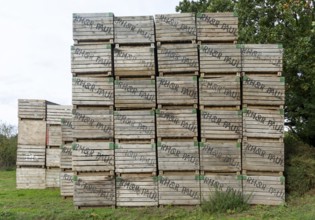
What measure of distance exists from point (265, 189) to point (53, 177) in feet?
26.8

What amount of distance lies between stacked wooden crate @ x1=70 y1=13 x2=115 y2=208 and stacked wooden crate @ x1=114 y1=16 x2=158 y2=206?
21 cm

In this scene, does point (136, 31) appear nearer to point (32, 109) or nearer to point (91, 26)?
point (91, 26)

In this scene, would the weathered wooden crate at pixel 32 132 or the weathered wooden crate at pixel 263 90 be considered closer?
the weathered wooden crate at pixel 263 90

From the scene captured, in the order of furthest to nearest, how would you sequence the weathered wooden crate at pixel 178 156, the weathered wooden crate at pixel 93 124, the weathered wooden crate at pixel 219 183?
the weathered wooden crate at pixel 93 124, the weathered wooden crate at pixel 178 156, the weathered wooden crate at pixel 219 183

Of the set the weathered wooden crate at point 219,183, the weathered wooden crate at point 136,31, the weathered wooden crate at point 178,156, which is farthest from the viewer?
the weathered wooden crate at point 136,31

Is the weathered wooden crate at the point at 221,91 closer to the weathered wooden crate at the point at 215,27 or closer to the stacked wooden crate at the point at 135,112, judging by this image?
the weathered wooden crate at the point at 215,27

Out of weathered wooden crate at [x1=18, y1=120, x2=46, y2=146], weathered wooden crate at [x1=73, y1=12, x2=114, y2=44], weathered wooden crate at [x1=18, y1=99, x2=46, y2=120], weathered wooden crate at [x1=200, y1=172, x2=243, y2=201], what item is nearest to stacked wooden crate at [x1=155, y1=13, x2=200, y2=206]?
weathered wooden crate at [x1=200, y1=172, x2=243, y2=201]

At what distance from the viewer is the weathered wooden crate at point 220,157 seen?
10000 millimetres

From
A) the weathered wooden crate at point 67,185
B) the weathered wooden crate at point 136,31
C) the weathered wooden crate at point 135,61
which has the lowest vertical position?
the weathered wooden crate at point 67,185

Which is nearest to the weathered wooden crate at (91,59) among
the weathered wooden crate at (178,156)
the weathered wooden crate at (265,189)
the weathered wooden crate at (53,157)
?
the weathered wooden crate at (178,156)

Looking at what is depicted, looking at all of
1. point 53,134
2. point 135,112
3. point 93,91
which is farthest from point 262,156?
point 53,134

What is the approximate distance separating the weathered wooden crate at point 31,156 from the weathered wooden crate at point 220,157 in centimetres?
718

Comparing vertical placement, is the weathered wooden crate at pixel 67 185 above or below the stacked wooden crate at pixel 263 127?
below

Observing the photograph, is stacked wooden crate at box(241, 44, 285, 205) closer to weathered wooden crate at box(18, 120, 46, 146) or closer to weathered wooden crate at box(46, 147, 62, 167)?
weathered wooden crate at box(46, 147, 62, 167)
